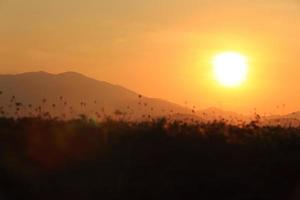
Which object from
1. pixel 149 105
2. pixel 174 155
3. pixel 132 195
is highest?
pixel 149 105

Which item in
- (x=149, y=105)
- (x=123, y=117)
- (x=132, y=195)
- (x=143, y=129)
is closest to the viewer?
(x=132, y=195)

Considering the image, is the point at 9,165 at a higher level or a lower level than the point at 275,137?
lower

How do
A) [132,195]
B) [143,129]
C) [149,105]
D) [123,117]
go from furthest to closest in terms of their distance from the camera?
1. [149,105]
2. [123,117]
3. [143,129]
4. [132,195]

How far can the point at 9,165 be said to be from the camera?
10.4 metres

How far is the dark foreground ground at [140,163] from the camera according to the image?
1032 centimetres

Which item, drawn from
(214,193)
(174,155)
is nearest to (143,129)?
(174,155)

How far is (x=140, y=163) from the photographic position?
35.0 ft

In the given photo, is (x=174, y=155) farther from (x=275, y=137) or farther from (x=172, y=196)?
(x=275, y=137)

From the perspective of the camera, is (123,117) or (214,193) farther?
(123,117)

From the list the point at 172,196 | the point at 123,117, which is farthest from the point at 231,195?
the point at 123,117

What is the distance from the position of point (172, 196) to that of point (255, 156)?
1601 millimetres

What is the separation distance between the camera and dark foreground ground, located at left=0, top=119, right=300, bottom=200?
1032 centimetres

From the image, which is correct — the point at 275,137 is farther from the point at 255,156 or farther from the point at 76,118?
the point at 76,118

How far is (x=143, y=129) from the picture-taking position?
11.2 meters
